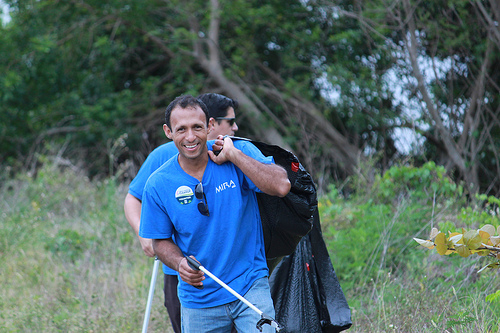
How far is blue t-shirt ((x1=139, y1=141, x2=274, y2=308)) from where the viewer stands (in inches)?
Result: 109

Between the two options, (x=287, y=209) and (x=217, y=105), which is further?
(x=217, y=105)

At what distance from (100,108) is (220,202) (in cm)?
999

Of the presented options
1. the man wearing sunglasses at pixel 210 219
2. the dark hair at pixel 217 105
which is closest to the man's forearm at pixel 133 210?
the dark hair at pixel 217 105

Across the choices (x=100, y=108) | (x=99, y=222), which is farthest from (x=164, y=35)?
(x=99, y=222)

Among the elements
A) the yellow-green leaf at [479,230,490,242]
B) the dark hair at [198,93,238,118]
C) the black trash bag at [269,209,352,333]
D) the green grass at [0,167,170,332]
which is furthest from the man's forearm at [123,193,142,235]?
the yellow-green leaf at [479,230,490,242]

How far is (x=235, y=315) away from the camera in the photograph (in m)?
2.79

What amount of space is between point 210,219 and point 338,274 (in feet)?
9.51

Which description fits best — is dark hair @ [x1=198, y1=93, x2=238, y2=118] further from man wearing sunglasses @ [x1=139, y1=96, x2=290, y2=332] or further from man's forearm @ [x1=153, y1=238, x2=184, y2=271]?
man's forearm @ [x1=153, y1=238, x2=184, y2=271]

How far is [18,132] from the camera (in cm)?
1284

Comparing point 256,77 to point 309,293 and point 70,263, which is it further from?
point 309,293

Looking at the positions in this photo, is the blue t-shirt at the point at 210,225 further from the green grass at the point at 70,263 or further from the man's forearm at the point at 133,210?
the green grass at the point at 70,263

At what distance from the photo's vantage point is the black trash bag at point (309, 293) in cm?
327

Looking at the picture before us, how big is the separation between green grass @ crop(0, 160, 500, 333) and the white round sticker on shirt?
72.4 inches

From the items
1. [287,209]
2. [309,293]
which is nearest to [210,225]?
[287,209]
